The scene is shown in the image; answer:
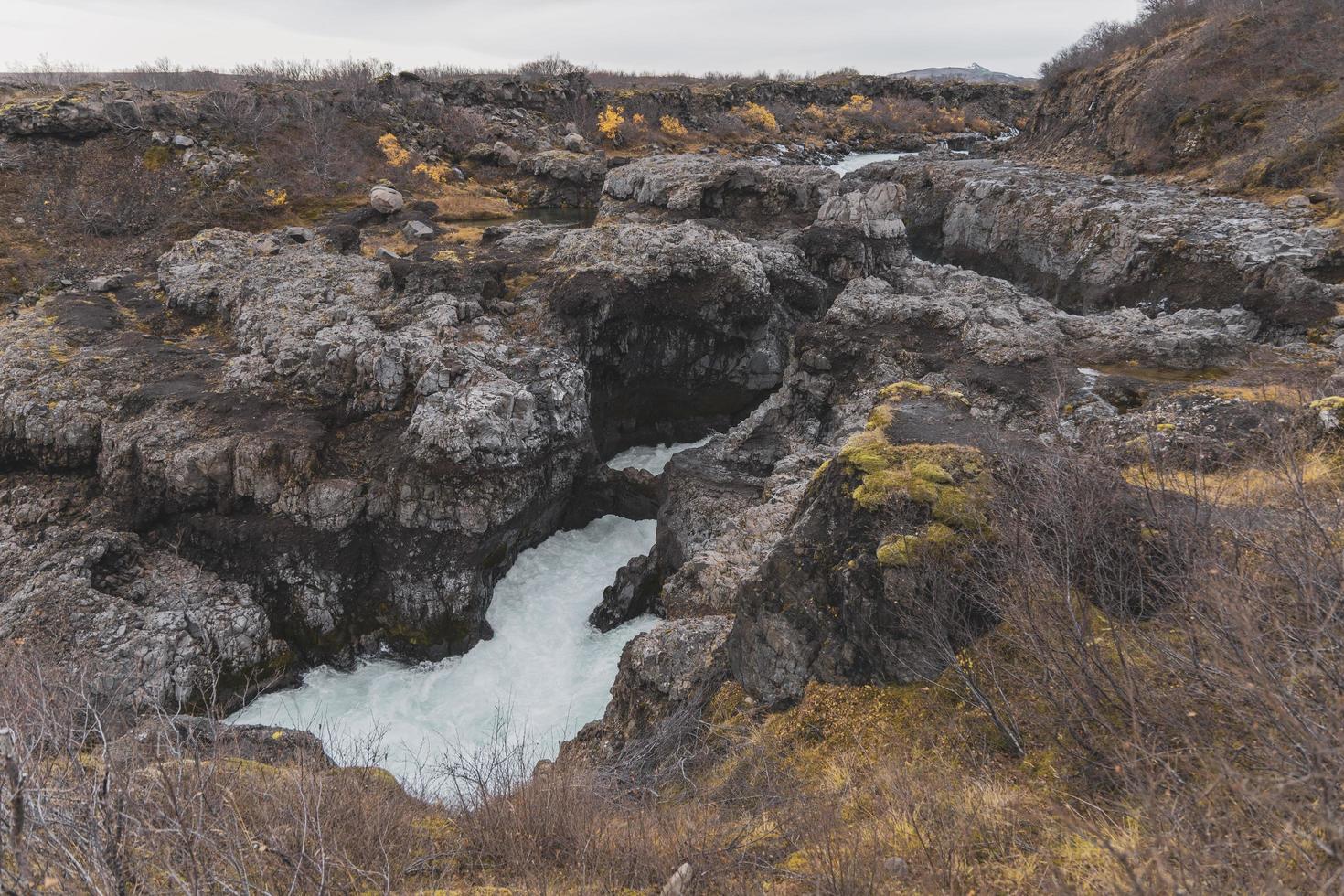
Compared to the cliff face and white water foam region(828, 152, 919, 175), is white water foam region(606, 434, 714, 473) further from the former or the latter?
white water foam region(828, 152, 919, 175)

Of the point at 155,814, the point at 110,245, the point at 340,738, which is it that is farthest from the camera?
the point at 110,245

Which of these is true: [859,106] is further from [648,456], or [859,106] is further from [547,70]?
[648,456]

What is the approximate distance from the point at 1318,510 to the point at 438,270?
24317mm

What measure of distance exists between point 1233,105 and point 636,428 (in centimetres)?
3331

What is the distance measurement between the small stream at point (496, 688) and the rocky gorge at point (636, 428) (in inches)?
24.9

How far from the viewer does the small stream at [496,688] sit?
1523 centimetres

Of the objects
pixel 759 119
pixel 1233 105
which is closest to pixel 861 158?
pixel 759 119

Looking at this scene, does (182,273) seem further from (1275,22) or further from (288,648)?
(1275,22)

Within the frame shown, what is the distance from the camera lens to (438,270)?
24406 millimetres

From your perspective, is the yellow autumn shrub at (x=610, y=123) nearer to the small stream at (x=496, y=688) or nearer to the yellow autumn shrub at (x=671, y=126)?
the yellow autumn shrub at (x=671, y=126)

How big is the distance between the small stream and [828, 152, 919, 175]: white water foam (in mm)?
49692

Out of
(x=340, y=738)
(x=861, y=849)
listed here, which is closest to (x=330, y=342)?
(x=340, y=738)

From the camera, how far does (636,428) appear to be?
86.3 ft

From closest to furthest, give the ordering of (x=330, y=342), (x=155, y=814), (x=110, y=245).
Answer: (x=155, y=814), (x=330, y=342), (x=110, y=245)
